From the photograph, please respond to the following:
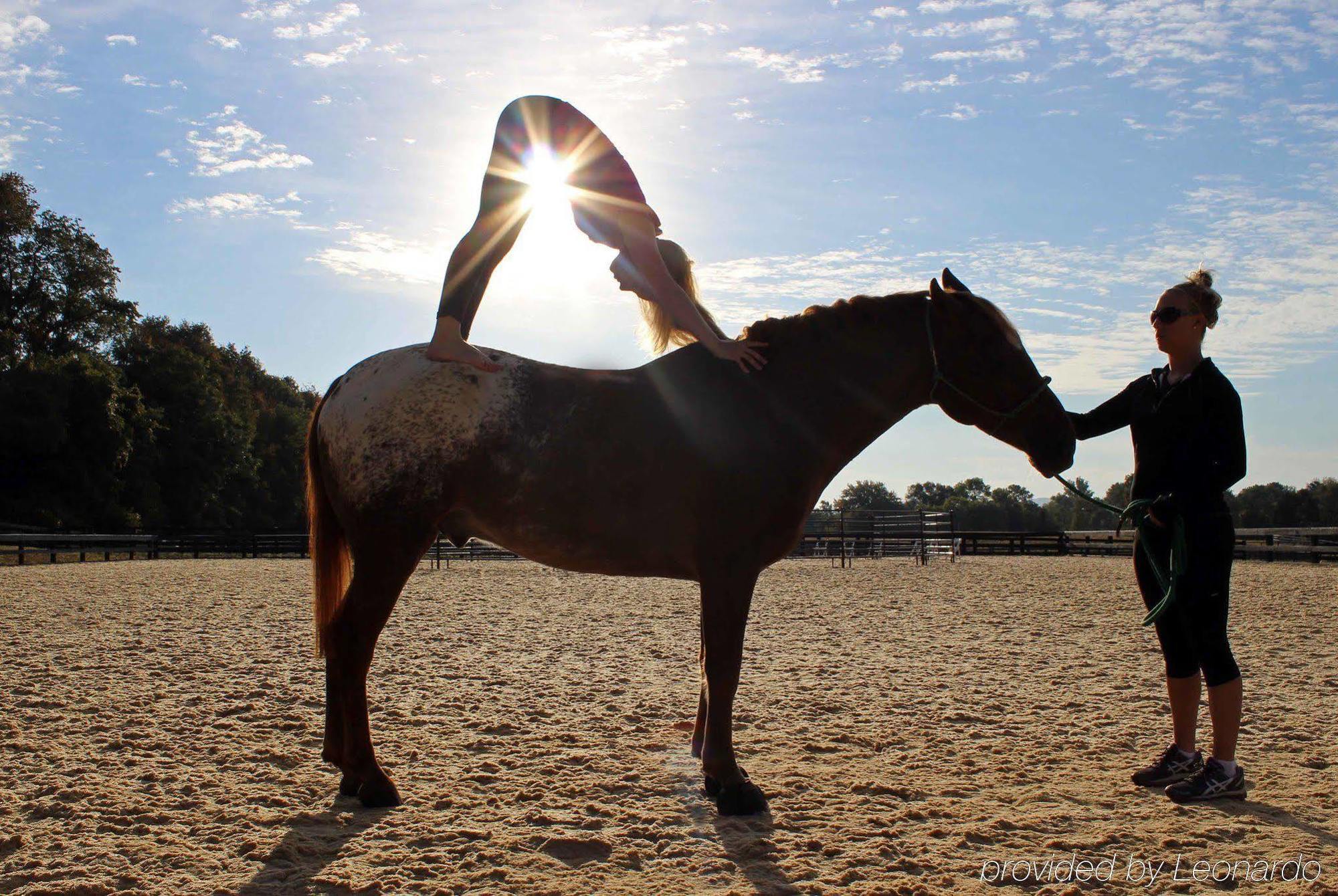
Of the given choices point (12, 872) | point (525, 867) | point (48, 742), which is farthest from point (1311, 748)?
point (48, 742)

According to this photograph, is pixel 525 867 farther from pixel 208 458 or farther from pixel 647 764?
pixel 208 458

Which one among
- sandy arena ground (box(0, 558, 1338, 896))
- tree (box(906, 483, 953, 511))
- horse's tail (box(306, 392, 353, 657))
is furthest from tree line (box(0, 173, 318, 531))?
tree (box(906, 483, 953, 511))

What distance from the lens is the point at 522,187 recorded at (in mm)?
4039

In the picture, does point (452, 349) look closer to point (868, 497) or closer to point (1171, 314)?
point (1171, 314)

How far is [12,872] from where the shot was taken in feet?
10.3

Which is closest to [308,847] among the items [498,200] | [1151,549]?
[498,200]

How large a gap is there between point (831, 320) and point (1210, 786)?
8.47 feet

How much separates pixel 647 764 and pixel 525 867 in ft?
Answer: 4.52

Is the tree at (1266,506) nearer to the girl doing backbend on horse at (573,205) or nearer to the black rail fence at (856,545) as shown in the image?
the black rail fence at (856,545)

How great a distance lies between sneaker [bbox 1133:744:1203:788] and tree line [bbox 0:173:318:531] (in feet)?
88.8

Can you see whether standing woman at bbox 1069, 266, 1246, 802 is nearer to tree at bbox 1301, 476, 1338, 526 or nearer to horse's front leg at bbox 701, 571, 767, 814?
horse's front leg at bbox 701, 571, 767, 814

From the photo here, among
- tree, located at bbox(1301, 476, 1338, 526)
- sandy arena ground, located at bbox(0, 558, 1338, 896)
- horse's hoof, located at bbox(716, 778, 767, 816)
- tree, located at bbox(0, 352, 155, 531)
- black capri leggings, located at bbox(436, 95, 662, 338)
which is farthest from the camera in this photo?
tree, located at bbox(1301, 476, 1338, 526)

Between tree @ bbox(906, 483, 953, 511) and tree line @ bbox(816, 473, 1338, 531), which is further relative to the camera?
tree @ bbox(906, 483, 953, 511)

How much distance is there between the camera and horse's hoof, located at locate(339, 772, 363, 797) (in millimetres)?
4008
